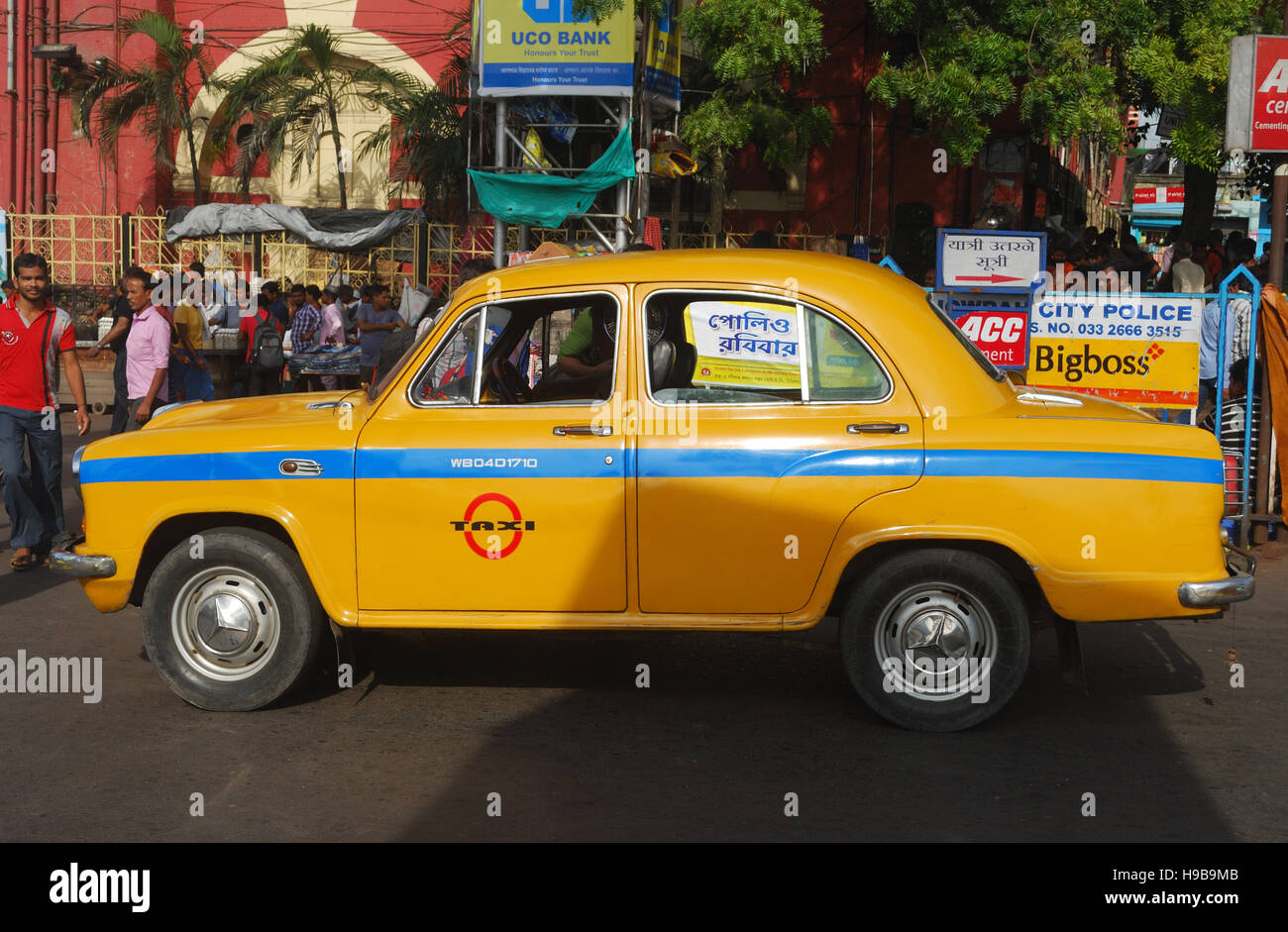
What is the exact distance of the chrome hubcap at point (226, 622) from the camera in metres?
5.94

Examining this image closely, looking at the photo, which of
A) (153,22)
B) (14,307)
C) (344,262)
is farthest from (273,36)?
(14,307)

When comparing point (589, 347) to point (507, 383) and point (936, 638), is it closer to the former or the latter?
point (507, 383)

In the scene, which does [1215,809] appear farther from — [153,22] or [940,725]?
[153,22]

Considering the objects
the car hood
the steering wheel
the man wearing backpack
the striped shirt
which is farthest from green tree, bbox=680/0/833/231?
the steering wheel

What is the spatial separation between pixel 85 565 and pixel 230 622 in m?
0.68

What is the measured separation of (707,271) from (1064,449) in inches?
62.6

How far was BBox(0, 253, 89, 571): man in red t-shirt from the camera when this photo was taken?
9039 mm

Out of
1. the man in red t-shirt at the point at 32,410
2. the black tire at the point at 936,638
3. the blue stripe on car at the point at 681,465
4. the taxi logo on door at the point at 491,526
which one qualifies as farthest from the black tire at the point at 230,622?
the man in red t-shirt at the point at 32,410

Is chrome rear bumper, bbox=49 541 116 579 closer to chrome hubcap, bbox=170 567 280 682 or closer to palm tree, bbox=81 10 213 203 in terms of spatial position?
chrome hubcap, bbox=170 567 280 682

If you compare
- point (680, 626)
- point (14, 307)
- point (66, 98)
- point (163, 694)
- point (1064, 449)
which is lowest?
point (163, 694)

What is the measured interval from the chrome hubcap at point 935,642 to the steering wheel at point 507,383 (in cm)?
180

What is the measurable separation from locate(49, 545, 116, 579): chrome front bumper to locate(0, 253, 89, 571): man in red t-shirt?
10.4ft

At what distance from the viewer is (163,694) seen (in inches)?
249

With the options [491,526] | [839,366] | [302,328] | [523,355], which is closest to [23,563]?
[523,355]
